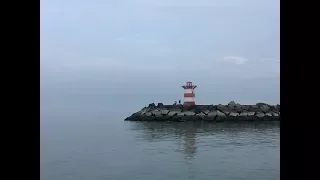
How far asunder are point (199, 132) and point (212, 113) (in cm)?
308

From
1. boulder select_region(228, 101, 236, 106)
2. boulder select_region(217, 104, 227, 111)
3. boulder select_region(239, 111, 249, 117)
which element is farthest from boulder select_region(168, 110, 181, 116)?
boulder select_region(239, 111, 249, 117)

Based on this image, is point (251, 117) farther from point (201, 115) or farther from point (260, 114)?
point (201, 115)

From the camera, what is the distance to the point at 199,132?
12.4m

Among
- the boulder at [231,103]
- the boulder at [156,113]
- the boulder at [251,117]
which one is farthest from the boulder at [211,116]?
the boulder at [156,113]

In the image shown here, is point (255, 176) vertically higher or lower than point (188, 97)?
lower

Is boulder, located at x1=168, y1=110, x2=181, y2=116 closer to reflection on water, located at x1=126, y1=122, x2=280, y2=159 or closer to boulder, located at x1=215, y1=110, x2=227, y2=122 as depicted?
reflection on water, located at x1=126, y1=122, x2=280, y2=159

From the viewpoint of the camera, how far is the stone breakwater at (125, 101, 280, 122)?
15.0 metres

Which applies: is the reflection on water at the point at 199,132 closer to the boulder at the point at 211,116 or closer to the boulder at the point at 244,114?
the boulder at the point at 211,116

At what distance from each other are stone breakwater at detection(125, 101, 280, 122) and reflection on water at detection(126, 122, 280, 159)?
0.42 meters
